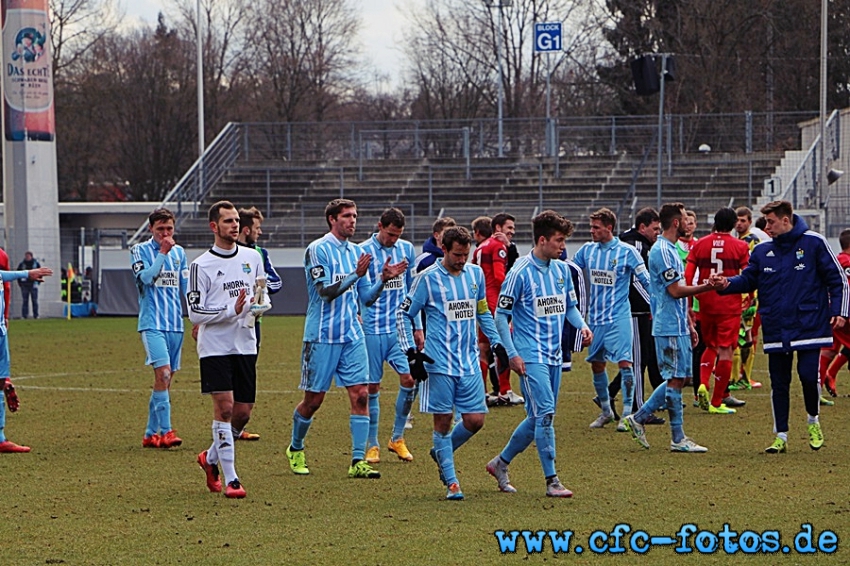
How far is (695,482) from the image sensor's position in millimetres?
9312

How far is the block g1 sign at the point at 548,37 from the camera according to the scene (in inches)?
1548

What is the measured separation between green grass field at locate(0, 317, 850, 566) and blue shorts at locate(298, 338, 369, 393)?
2.41 ft

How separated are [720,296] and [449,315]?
487 cm

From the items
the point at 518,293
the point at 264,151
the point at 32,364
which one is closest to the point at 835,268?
the point at 518,293

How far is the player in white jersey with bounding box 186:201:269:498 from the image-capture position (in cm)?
895

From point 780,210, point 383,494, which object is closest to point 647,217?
point 780,210

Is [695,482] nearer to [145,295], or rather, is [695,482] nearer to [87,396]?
[145,295]

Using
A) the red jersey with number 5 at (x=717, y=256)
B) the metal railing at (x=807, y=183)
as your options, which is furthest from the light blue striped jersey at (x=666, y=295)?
the metal railing at (x=807, y=183)

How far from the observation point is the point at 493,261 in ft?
47.3

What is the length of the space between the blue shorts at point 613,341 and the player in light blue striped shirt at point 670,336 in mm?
736

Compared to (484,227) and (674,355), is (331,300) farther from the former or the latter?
(484,227)

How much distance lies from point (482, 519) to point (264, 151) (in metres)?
36.3

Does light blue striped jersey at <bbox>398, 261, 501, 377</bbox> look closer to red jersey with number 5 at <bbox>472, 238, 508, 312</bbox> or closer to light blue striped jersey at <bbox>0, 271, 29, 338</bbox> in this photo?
light blue striped jersey at <bbox>0, 271, 29, 338</bbox>
